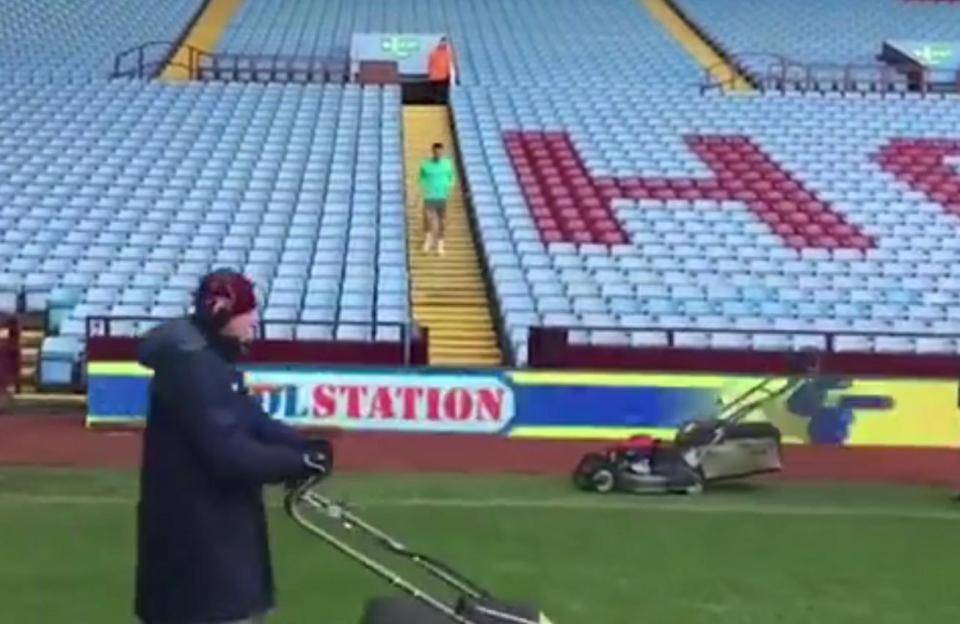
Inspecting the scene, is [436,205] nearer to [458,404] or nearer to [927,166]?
[458,404]

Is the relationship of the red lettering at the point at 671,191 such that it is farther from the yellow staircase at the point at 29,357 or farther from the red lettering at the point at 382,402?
the yellow staircase at the point at 29,357

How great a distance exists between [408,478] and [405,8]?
25.8m

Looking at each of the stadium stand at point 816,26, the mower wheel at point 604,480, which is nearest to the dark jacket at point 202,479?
the mower wheel at point 604,480

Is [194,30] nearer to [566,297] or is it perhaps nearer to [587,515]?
[566,297]

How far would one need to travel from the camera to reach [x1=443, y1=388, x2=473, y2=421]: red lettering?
14.5m

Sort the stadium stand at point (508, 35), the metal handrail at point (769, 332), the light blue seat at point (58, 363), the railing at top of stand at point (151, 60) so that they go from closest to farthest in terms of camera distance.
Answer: the metal handrail at point (769, 332)
the light blue seat at point (58, 363)
the railing at top of stand at point (151, 60)
the stadium stand at point (508, 35)

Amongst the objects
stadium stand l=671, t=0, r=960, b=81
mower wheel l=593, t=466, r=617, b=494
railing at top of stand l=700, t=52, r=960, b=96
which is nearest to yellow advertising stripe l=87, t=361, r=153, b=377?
mower wheel l=593, t=466, r=617, b=494

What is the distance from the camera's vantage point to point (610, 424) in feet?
47.6

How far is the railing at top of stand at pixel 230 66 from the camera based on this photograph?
2928cm

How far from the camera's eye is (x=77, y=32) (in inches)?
1308

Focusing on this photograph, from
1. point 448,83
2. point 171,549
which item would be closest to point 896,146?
point 448,83

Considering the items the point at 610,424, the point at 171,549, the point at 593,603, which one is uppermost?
the point at 171,549

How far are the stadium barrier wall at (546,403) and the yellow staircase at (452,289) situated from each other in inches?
50.6

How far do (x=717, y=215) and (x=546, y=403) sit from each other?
22.8 ft
